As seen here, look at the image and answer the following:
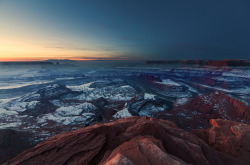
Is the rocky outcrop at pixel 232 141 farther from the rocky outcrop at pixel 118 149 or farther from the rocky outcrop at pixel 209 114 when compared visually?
the rocky outcrop at pixel 209 114

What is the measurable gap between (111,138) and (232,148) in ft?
34.6

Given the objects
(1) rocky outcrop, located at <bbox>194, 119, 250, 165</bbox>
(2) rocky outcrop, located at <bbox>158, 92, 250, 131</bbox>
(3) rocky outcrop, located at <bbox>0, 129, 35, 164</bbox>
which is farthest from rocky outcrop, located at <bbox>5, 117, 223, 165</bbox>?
(2) rocky outcrop, located at <bbox>158, 92, 250, 131</bbox>

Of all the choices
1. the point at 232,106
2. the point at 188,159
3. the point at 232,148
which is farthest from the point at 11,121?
the point at 232,106

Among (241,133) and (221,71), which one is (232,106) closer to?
(241,133)

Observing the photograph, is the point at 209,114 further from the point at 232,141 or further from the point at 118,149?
the point at 118,149

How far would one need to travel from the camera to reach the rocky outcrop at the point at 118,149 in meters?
6.35

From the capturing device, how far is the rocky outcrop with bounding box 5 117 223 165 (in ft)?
20.8

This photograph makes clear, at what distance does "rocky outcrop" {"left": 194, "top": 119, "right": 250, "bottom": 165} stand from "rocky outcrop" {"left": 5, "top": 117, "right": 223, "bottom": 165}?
2.37m

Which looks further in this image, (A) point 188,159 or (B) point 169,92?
(B) point 169,92

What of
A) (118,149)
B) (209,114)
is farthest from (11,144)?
(209,114)

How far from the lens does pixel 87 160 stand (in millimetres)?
7430

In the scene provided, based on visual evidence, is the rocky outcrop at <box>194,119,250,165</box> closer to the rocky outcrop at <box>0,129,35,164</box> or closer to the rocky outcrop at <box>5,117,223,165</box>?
the rocky outcrop at <box>5,117,223,165</box>

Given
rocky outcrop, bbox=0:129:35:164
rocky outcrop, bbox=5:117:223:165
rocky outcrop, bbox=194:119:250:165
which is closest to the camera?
rocky outcrop, bbox=5:117:223:165

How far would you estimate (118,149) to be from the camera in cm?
682
